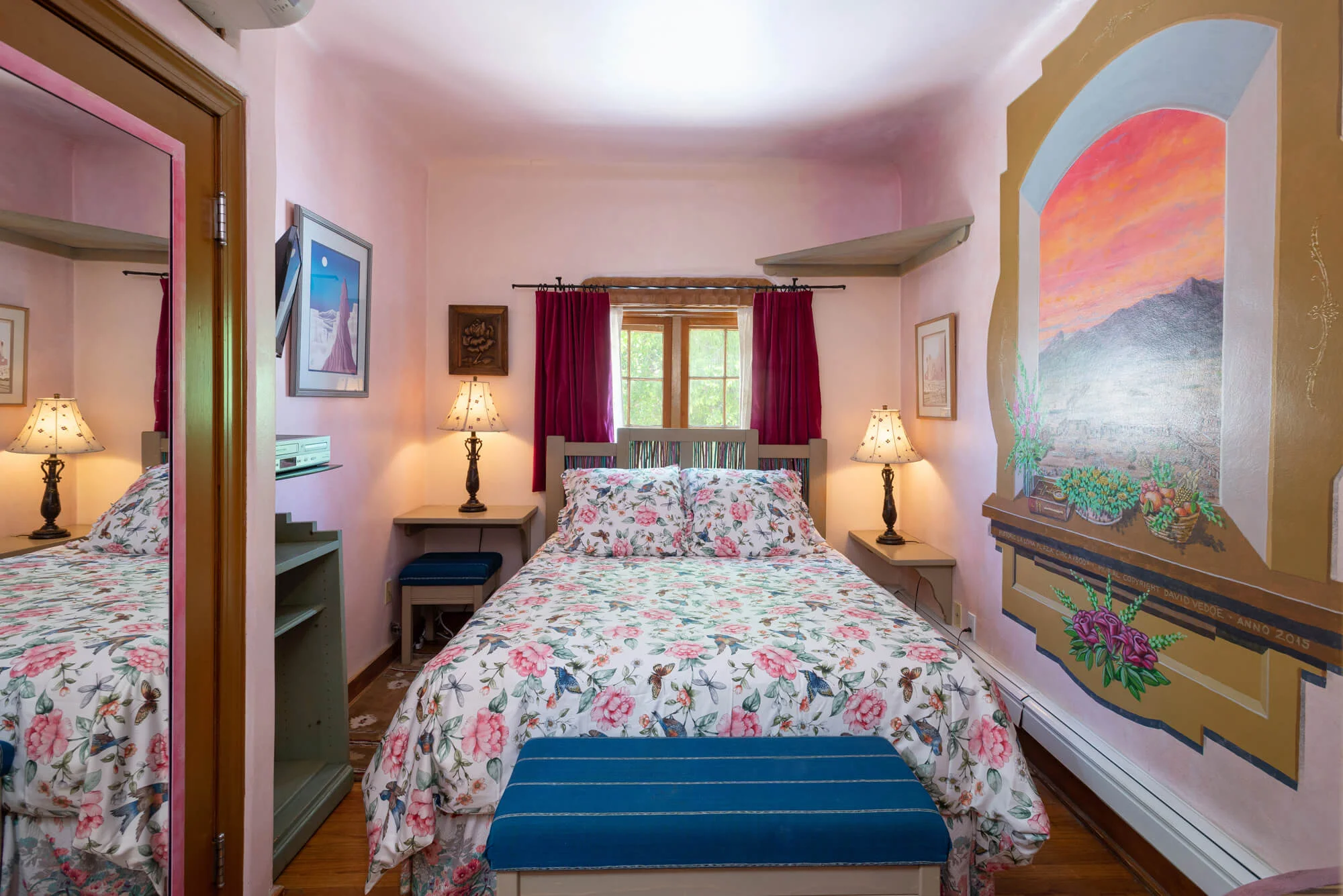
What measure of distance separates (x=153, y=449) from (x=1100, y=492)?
2.56 metres

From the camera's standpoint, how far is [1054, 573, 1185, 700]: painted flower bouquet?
1.94 m

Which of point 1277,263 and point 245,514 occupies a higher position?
point 1277,263

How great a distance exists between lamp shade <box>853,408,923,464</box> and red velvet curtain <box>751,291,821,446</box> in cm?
37

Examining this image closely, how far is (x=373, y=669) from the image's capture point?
10.5ft

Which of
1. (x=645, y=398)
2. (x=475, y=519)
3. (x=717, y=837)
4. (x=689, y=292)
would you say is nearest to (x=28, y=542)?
(x=717, y=837)

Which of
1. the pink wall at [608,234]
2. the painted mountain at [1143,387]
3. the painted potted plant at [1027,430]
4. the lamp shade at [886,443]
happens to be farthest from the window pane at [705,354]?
the painted mountain at [1143,387]

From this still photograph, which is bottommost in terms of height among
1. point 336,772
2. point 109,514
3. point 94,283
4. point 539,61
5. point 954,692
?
point 336,772

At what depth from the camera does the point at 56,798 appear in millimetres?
1060

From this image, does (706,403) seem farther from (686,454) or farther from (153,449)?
(153,449)

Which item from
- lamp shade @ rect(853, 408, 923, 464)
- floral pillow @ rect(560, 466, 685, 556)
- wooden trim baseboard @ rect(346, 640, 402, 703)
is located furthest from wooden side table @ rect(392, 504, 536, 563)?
lamp shade @ rect(853, 408, 923, 464)

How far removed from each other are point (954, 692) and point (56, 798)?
74.5 inches

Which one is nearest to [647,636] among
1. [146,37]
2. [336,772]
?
[336,772]

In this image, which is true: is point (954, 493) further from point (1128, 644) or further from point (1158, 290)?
point (1158, 290)

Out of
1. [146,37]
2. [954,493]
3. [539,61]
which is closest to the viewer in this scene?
[146,37]
